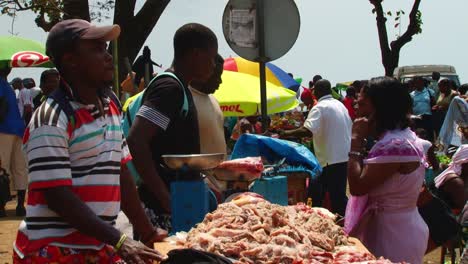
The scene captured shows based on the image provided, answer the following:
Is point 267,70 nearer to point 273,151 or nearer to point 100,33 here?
point 273,151

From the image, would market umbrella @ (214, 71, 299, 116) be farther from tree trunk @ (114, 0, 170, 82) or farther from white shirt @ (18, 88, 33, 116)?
white shirt @ (18, 88, 33, 116)

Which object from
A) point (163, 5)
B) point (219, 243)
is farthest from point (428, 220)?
point (163, 5)

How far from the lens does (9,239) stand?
1005 centimetres

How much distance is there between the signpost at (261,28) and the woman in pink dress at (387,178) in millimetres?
3102

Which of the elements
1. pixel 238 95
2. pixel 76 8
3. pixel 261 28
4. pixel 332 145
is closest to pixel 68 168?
pixel 261 28

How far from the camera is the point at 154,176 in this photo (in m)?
4.76

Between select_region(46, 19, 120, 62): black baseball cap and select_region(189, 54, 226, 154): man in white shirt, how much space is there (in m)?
1.82

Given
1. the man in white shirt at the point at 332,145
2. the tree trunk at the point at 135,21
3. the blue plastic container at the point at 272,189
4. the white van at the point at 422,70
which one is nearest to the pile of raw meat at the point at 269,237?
the blue plastic container at the point at 272,189

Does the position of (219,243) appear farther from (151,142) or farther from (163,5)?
(163,5)

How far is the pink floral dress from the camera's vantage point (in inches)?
Answer: 198

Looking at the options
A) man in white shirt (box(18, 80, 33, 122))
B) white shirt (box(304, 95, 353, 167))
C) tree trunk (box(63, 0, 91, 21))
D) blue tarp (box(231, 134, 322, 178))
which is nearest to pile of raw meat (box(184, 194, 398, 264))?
blue tarp (box(231, 134, 322, 178))

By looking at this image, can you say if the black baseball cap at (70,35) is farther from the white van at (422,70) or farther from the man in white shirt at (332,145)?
the white van at (422,70)

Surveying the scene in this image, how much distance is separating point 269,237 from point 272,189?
2.06 meters

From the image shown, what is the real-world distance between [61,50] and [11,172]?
9387 mm
